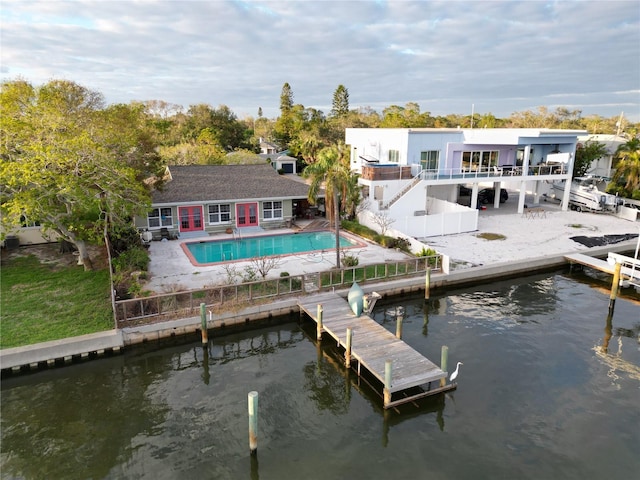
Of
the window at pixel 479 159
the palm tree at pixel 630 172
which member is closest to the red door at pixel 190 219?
the window at pixel 479 159

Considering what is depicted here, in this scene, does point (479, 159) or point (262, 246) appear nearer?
point (262, 246)

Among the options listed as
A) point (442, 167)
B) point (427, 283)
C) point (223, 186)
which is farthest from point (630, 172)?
point (223, 186)

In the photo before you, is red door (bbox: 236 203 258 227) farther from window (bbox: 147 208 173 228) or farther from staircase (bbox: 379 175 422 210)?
staircase (bbox: 379 175 422 210)

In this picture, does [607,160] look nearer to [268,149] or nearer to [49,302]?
A: [268,149]

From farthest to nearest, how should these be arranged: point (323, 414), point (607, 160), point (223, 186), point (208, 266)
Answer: point (607, 160), point (223, 186), point (208, 266), point (323, 414)

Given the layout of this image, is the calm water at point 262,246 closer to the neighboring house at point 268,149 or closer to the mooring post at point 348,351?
the mooring post at point 348,351
